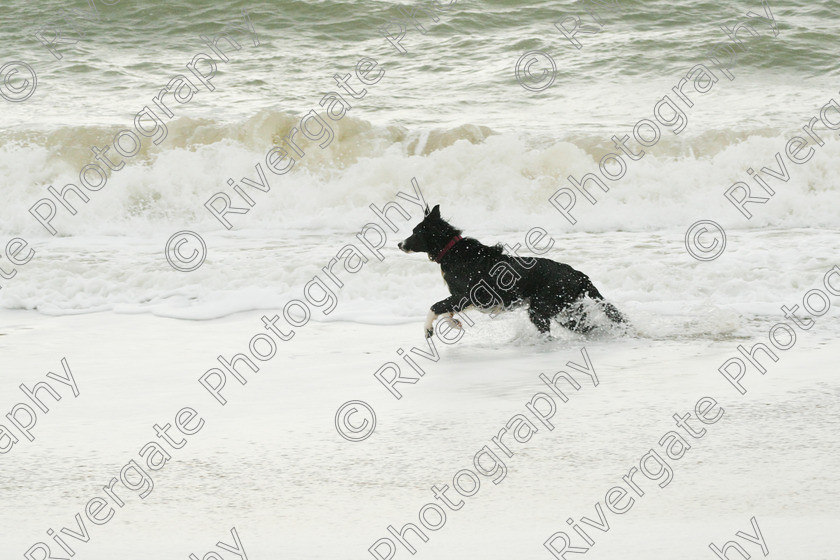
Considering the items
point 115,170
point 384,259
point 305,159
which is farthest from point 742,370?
point 115,170

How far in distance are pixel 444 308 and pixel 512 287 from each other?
50 centimetres

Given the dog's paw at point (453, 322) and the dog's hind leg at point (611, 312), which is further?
the dog's paw at point (453, 322)

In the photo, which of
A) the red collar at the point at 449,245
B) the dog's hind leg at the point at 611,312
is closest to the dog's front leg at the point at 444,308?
the red collar at the point at 449,245

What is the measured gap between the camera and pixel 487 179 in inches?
444

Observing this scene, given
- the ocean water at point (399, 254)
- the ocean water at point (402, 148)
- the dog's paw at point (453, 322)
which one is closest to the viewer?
the ocean water at point (399, 254)

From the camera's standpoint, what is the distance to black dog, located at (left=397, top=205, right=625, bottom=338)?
6.11 m

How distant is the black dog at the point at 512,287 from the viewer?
6105mm

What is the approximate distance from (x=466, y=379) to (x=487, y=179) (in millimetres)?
6261

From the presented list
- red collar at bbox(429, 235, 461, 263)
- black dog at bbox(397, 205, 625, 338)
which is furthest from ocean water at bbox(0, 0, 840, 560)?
red collar at bbox(429, 235, 461, 263)

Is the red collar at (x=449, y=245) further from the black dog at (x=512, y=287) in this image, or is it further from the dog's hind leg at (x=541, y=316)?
the dog's hind leg at (x=541, y=316)

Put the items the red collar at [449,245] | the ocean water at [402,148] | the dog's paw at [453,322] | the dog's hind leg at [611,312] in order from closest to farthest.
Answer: the dog's hind leg at [611,312] → the dog's paw at [453,322] → the red collar at [449,245] → the ocean water at [402,148]

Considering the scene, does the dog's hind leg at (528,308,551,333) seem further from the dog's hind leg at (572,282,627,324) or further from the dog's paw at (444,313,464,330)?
the dog's paw at (444,313,464,330)

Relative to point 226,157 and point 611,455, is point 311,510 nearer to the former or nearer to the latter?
point 611,455

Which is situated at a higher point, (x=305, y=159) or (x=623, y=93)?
(x=623, y=93)
